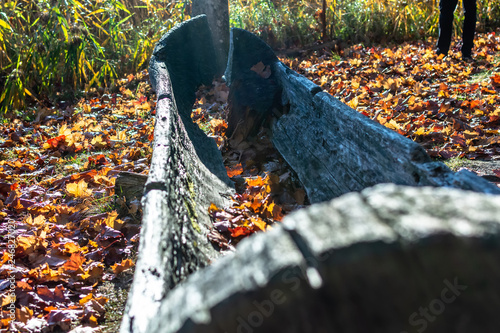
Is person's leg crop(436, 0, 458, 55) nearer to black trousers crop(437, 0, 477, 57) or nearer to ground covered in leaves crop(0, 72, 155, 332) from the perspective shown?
black trousers crop(437, 0, 477, 57)

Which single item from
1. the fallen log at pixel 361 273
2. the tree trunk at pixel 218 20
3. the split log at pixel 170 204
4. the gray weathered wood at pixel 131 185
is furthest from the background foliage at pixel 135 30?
the fallen log at pixel 361 273

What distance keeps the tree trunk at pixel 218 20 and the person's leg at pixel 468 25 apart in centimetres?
303

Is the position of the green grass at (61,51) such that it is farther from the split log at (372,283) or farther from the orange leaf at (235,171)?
the split log at (372,283)

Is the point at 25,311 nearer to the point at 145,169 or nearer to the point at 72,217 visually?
the point at 72,217

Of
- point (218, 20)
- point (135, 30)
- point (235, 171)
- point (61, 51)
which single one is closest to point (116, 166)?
point (235, 171)

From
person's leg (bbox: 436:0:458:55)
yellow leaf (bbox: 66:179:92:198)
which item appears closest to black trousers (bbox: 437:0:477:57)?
person's leg (bbox: 436:0:458:55)

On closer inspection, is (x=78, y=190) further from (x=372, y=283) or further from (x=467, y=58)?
(x=467, y=58)

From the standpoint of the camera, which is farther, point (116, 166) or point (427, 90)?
point (427, 90)

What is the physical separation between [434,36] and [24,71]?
265 inches

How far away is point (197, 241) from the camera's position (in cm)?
127

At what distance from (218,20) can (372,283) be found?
506 cm

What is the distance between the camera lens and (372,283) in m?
0.49

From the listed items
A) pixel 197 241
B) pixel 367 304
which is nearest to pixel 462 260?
pixel 367 304

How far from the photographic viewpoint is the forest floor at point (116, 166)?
178 centimetres
